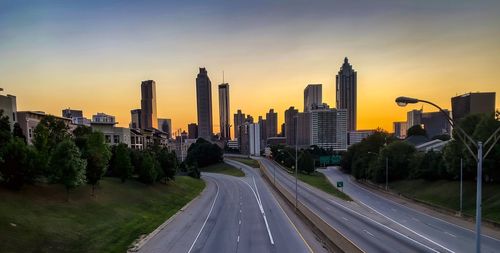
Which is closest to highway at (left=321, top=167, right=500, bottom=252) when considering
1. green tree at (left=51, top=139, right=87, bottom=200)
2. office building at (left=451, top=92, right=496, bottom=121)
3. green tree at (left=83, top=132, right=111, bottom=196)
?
green tree at (left=51, top=139, right=87, bottom=200)

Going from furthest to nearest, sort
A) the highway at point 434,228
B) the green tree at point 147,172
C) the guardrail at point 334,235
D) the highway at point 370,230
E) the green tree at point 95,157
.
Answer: the green tree at point 147,172 → the green tree at point 95,157 → the highway at point 434,228 → the highway at point 370,230 → the guardrail at point 334,235

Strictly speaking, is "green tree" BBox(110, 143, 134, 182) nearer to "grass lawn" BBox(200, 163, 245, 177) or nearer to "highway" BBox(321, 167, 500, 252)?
"highway" BBox(321, 167, 500, 252)

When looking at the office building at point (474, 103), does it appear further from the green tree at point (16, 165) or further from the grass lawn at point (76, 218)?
the green tree at point (16, 165)

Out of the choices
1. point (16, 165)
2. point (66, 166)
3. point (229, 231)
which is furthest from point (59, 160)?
point (229, 231)

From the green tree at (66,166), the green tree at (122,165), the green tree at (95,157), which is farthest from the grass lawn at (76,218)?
the green tree at (122,165)

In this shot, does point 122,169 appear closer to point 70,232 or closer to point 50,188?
point 50,188

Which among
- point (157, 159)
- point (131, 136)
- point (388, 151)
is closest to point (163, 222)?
point (157, 159)
